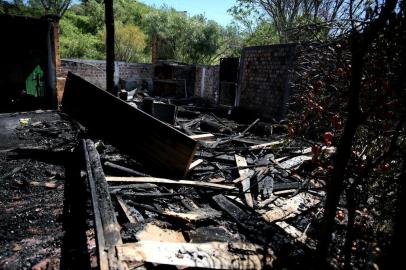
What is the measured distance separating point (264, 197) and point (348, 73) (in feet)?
9.37

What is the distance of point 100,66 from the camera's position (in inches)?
763

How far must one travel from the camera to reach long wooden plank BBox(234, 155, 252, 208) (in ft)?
16.8

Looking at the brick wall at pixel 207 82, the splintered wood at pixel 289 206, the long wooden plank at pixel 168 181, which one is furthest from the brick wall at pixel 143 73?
the splintered wood at pixel 289 206

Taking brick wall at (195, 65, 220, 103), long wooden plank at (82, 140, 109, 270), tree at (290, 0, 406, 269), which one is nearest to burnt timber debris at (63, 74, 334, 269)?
long wooden plank at (82, 140, 109, 270)

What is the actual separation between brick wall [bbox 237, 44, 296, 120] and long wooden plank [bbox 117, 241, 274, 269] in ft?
26.7

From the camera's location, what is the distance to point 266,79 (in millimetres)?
11852

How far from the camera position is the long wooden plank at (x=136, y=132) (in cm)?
581

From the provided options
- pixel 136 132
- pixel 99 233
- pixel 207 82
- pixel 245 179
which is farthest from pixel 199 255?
pixel 207 82

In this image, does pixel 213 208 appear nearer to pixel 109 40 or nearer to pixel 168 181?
pixel 168 181

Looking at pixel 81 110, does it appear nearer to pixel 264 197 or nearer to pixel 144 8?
pixel 264 197

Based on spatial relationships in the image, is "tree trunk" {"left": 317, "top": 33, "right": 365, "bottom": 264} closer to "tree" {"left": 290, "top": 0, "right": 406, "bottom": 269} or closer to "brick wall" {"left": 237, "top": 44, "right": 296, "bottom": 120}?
"tree" {"left": 290, "top": 0, "right": 406, "bottom": 269}

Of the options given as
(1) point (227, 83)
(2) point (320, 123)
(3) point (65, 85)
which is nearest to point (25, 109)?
(3) point (65, 85)

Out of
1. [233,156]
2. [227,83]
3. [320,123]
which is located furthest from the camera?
[227,83]

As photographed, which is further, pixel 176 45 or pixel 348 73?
pixel 176 45
